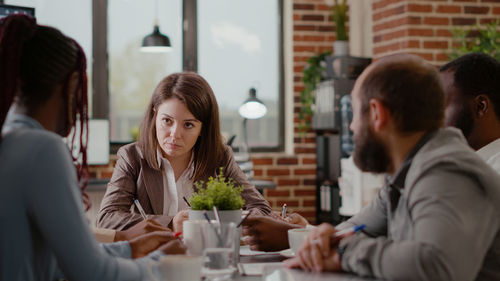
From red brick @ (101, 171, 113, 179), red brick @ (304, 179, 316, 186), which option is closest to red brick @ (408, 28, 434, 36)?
red brick @ (304, 179, 316, 186)

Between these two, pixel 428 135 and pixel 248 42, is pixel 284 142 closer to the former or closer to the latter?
pixel 248 42

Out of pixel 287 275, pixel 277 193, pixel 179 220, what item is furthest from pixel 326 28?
pixel 287 275

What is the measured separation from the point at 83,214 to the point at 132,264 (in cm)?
14

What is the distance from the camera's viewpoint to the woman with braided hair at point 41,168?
0.96 m

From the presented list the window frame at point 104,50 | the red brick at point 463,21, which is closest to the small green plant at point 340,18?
the red brick at point 463,21

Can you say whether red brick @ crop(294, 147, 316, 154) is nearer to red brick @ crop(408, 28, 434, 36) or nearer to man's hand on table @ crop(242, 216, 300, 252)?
red brick @ crop(408, 28, 434, 36)

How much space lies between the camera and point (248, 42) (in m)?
4.82

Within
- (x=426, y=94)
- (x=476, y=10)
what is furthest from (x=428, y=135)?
(x=476, y=10)

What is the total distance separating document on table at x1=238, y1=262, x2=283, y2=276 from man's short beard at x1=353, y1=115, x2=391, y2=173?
0.32 metres

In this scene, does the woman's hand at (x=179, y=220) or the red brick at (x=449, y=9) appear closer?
the woman's hand at (x=179, y=220)

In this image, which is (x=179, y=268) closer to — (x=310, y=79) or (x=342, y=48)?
(x=342, y=48)

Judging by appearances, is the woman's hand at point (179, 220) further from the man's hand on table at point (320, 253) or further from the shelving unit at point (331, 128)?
the shelving unit at point (331, 128)

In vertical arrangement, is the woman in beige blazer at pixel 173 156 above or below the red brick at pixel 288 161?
above

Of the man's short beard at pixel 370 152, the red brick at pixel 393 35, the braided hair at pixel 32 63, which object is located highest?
the red brick at pixel 393 35
